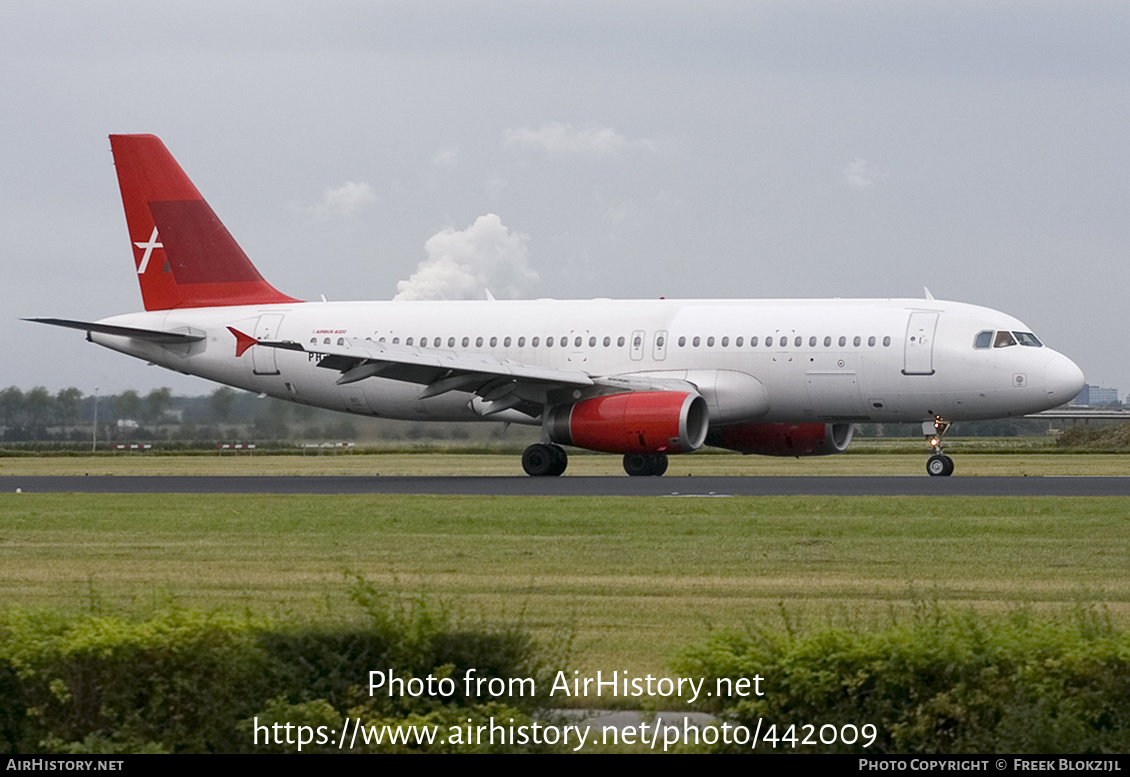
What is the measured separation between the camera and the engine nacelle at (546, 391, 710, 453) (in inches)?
1255

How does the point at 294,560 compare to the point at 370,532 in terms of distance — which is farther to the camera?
the point at 370,532

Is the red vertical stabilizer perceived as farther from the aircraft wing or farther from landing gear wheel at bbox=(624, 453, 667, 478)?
landing gear wheel at bbox=(624, 453, 667, 478)

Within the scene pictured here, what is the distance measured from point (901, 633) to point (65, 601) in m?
8.53

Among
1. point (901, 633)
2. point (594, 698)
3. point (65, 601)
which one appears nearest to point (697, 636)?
point (594, 698)

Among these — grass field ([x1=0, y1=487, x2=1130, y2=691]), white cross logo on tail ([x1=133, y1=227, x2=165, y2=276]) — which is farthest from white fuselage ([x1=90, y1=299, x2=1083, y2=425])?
grass field ([x1=0, y1=487, x2=1130, y2=691])

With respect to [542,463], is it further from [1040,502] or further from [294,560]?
[294,560]

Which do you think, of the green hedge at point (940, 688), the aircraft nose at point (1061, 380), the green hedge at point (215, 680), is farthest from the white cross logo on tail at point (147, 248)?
the green hedge at point (940, 688)

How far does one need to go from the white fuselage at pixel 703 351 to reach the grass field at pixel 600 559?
8.23m

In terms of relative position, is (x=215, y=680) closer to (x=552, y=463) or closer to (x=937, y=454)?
(x=552, y=463)

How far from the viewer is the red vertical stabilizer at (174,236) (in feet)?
132

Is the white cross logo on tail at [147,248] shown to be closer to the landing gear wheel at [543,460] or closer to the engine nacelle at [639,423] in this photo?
the landing gear wheel at [543,460]

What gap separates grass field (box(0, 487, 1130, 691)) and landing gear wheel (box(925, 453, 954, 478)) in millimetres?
8397
